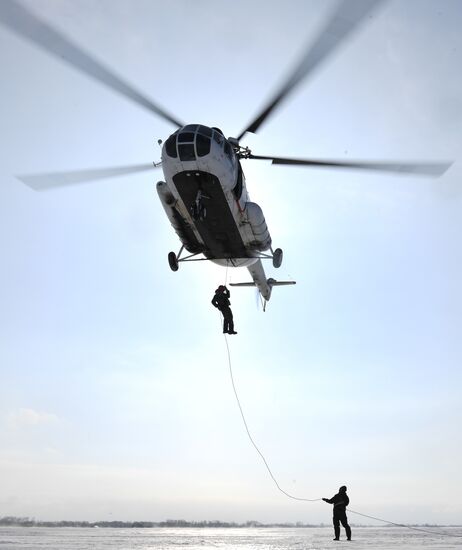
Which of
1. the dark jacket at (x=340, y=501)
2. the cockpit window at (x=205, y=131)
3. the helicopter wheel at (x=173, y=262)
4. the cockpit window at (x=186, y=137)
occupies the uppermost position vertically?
the cockpit window at (x=205, y=131)

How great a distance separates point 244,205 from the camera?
19.8 meters

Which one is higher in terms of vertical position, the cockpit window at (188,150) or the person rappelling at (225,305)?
the cockpit window at (188,150)

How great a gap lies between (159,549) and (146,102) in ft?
44.5

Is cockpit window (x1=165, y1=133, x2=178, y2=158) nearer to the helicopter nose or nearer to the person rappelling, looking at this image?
the helicopter nose

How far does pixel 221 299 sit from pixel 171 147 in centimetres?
721

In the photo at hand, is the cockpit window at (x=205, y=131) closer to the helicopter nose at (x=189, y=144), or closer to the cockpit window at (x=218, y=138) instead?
the helicopter nose at (x=189, y=144)

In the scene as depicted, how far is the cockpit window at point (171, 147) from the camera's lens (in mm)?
17000

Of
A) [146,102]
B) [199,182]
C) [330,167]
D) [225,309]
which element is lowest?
[225,309]

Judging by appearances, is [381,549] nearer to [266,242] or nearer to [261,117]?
[266,242]

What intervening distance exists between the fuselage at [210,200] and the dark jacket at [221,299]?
3.98 feet

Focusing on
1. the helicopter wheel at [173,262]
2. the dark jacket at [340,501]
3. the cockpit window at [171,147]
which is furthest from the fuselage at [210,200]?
the dark jacket at [340,501]


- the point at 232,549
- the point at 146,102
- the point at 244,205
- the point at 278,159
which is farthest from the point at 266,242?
the point at 232,549

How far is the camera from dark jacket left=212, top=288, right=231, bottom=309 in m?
22.0

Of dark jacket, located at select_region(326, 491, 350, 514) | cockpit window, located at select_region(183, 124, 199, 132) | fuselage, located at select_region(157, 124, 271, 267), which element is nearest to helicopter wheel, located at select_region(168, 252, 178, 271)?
fuselage, located at select_region(157, 124, 271, 267)
